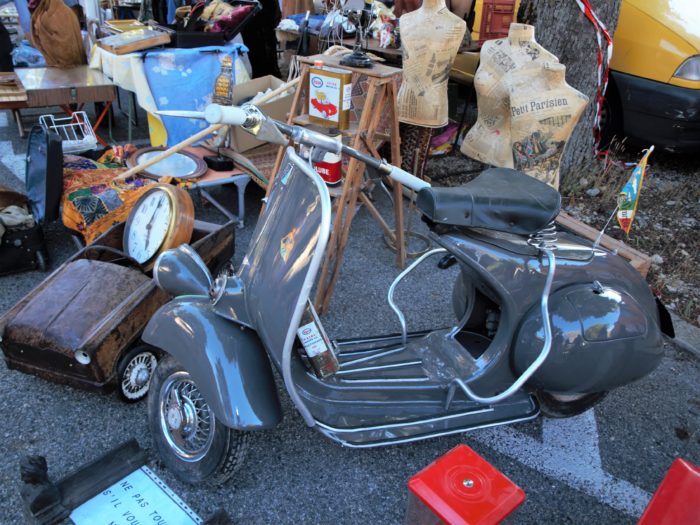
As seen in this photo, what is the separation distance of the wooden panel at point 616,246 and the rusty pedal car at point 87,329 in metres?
2.77

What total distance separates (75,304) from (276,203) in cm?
115

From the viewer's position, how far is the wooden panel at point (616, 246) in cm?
334

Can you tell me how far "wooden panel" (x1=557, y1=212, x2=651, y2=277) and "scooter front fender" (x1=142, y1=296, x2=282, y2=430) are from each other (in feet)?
7.88

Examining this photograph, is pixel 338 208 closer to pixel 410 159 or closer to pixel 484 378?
pixel 484 378

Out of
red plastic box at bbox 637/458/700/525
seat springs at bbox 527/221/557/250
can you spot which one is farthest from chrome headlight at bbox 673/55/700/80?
red plastic box at bbox 637/458/700/525

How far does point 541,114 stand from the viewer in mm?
3209

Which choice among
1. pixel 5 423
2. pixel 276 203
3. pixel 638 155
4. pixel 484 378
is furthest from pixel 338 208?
pixel 638 155

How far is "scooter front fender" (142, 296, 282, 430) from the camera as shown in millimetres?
1795

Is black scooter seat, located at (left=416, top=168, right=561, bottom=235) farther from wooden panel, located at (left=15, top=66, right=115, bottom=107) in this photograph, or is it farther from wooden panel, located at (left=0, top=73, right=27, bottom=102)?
wooden panel, located at (left=0, top=73, right=27, bottom=102)

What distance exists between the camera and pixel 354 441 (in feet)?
6.54

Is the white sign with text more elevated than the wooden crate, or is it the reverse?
the wooden crate

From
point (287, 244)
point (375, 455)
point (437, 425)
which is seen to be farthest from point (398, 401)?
point (287, 244)

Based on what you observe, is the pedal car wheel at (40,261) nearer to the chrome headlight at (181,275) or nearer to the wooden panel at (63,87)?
the chrome headlight at (181,275)

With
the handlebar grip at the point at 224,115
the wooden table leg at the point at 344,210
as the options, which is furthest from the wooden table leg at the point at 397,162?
the handlebar grip at the point at 224,115
